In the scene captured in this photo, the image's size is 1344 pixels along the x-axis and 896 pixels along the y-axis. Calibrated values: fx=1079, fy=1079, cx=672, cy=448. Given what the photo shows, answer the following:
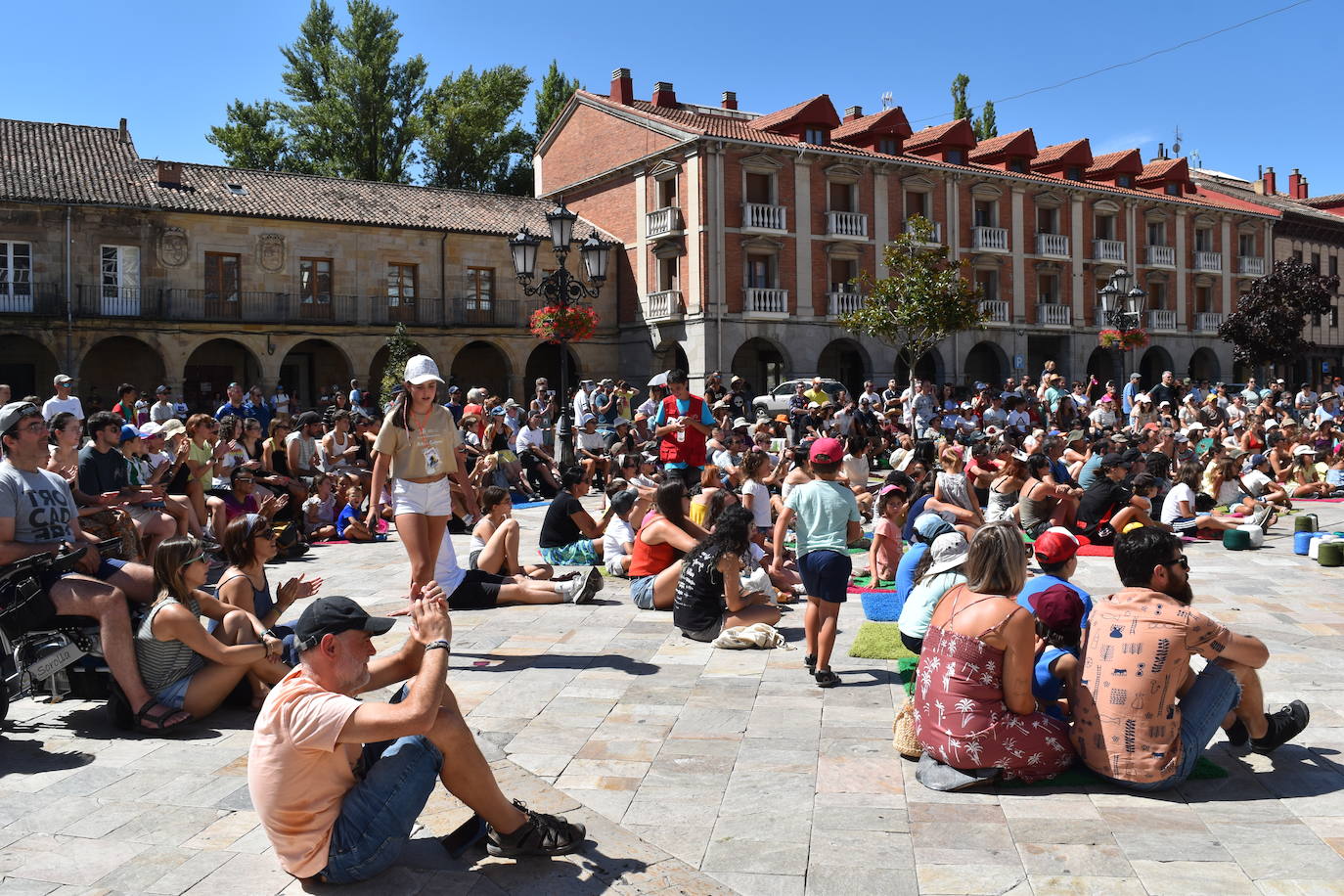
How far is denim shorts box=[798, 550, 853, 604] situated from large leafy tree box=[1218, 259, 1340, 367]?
4244 centimetres

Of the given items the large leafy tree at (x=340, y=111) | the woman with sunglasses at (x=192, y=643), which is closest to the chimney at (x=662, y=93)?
the large leafy tree at (x=340, y=111)

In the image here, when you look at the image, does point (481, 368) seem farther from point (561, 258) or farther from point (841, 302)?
point (561, 258)

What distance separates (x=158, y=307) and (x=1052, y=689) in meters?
29.3

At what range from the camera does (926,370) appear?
39406 millimetres

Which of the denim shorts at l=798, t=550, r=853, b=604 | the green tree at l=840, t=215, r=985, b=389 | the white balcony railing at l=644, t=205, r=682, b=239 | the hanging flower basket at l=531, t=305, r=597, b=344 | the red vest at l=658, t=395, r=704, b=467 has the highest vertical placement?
the white balcony railing at l=644, t=205, r=682, b=239

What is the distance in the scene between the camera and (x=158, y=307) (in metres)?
29.3

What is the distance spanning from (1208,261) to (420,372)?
153 ft

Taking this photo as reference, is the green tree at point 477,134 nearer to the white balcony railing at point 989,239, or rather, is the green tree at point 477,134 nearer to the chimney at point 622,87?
the chimney at point 622,87

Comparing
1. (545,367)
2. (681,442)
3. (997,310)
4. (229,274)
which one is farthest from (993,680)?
(997,310)

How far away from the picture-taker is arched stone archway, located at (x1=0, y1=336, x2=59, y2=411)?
2903 cm

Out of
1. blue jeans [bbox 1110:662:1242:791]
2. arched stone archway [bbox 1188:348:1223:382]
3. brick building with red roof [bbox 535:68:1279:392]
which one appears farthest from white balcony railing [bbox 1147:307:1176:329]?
blue jeans [bbox 1110:662:1242:791]

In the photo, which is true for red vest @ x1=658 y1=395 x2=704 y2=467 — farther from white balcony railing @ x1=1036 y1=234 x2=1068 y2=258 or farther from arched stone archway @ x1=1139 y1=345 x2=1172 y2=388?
arched stone archway @ x1=1139 y1=345 x2=1172 y2=388

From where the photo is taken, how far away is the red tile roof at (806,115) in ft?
115

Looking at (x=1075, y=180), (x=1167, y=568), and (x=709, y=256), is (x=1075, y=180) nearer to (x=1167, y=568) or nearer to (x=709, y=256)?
(x=709, y=256)
